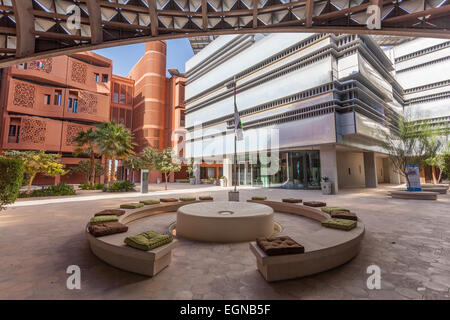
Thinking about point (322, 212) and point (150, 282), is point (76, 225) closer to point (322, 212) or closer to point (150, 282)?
point (150, 282)

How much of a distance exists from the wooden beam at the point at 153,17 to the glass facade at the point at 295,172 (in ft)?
67.2

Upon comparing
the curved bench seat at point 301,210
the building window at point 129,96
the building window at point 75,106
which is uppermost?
the building window at point 129,96

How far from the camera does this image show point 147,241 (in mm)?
4105

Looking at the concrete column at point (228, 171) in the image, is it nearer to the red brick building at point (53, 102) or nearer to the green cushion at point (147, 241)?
the red brick building at point (53, 102)

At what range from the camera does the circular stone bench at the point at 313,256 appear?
3736 millimetres

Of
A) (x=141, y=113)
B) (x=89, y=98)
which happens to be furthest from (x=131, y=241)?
(x=141, y=113)

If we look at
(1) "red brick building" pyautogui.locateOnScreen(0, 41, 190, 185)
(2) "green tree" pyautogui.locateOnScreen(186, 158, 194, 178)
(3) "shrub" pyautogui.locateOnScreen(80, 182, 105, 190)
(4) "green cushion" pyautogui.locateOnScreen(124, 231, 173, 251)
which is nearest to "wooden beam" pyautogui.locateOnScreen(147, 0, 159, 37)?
(4) "green cushion" pyautogui.locateOnScreen(124, 231, 173, 251)

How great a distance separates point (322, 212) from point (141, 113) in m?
47.5

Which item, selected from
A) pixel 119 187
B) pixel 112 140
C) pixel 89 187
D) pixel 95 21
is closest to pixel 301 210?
pixel 95 21

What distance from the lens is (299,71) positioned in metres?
22.0

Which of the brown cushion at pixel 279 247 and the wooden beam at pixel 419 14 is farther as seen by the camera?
the wooden beam at pixel 419 14

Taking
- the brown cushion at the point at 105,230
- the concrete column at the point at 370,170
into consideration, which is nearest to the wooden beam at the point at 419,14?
the brown cushion at the point at 105,230

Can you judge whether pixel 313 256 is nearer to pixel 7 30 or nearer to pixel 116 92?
pixel 7 30

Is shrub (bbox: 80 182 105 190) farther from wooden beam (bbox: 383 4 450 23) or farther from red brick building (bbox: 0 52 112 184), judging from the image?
wooden beam (bbox: 383 4 450 23)
